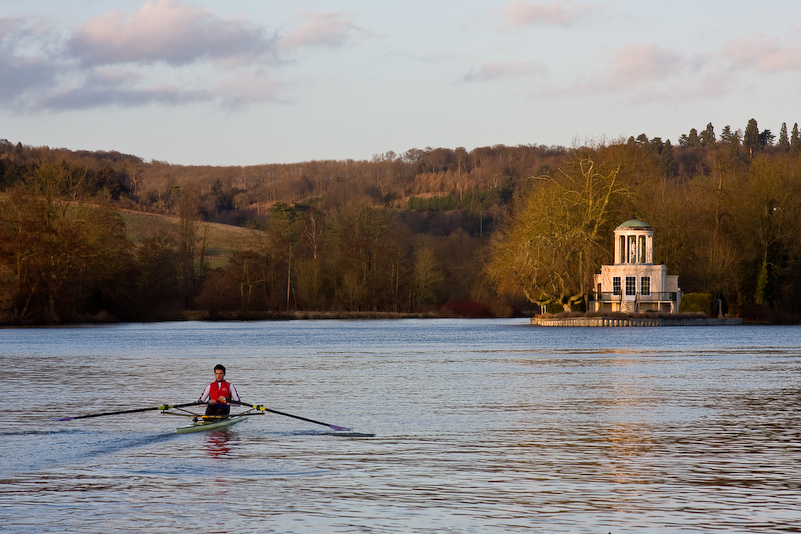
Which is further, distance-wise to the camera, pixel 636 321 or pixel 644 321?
pixel 636 321

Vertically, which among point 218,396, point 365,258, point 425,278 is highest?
point 365,258

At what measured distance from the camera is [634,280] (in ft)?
265

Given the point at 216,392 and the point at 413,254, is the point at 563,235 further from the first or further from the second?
the point at 216,392

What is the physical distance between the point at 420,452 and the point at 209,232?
404 ft

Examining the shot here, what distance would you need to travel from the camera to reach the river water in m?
12.4

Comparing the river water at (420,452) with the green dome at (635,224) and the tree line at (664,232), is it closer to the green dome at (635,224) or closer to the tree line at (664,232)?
the tree line at (664,232)

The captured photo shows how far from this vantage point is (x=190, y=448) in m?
18.5

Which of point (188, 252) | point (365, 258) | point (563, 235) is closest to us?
point (563, 235)

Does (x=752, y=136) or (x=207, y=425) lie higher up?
(x=752, y=136)

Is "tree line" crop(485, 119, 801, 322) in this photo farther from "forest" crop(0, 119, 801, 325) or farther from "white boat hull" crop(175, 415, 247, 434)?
"white boat hull" crop(175, 415, 247, 434)

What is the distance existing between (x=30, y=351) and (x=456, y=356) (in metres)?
21.6

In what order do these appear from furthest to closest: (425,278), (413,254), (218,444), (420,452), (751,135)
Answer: (751,135)
(413,254)
(425,278)
(218,444)
(420,452)

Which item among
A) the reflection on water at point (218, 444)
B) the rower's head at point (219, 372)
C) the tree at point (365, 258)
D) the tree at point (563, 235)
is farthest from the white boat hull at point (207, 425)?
the tree at point (365, 258)

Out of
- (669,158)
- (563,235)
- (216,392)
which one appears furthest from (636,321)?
(669,158)
